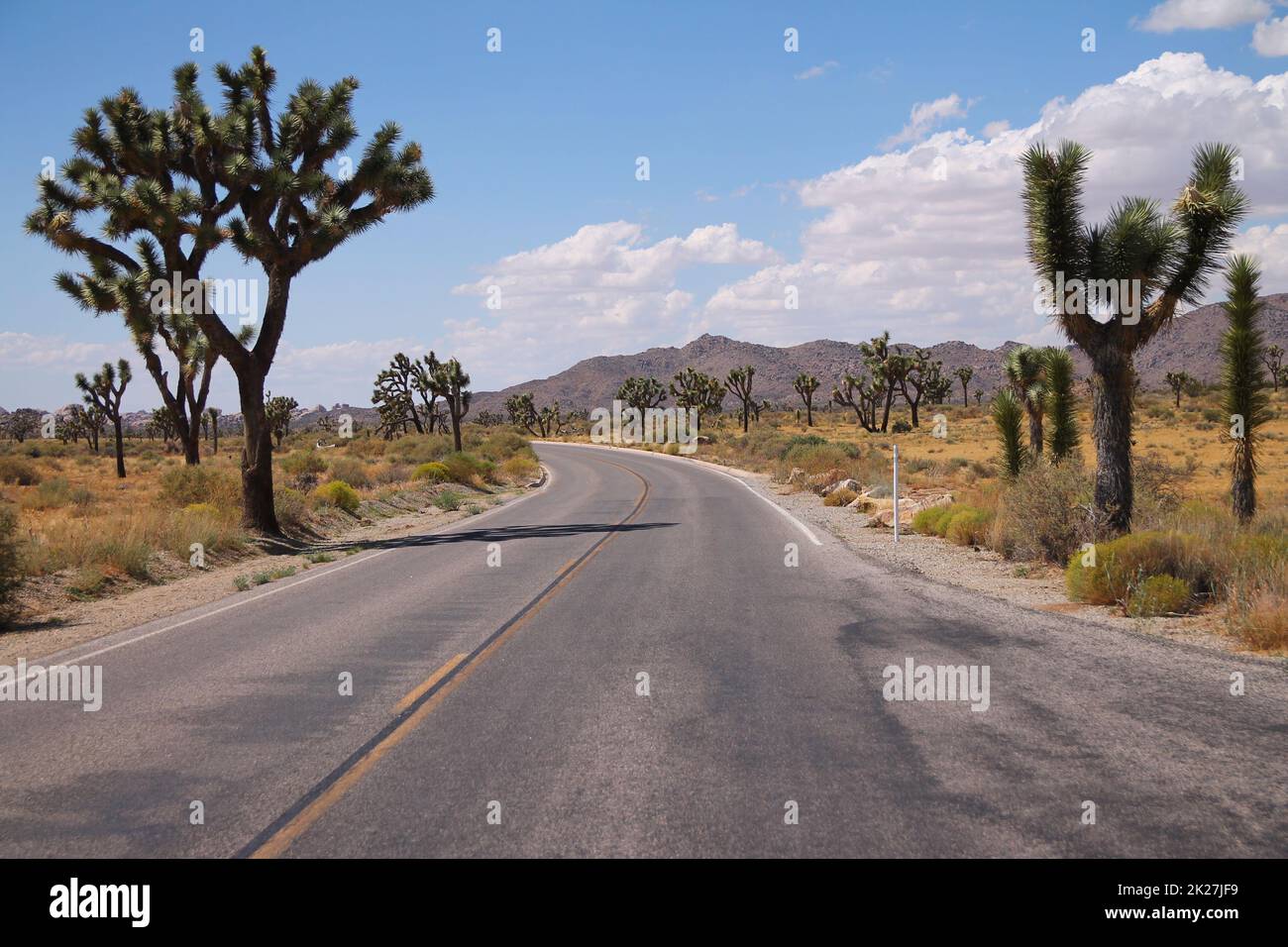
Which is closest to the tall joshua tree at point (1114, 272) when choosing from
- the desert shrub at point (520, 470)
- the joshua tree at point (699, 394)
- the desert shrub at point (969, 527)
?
the desert shrub at point (969, 527)

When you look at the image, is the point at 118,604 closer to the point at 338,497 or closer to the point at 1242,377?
the point at 338,497

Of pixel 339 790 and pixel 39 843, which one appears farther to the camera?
pixel 339 790

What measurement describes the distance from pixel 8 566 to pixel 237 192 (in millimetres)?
10190

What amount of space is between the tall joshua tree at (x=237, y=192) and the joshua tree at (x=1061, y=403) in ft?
48.3

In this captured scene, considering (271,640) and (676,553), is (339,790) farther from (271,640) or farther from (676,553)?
(676,553)

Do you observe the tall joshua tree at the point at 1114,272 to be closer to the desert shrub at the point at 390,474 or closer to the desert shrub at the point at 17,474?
the desert shrub at the point at 390,474

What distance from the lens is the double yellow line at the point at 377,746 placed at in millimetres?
4883

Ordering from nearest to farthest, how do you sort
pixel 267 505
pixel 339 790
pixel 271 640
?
pixel 339 790, pixel 271 640, pixel 267 505

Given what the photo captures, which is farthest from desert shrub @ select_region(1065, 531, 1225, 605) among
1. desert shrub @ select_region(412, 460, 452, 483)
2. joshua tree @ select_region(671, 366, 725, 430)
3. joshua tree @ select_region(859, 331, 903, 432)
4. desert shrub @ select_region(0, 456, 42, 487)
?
joshua tree @ select_region(671, 366, 725, 430)

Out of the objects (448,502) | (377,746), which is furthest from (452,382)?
(377,746)

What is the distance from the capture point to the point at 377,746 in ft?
20.8
